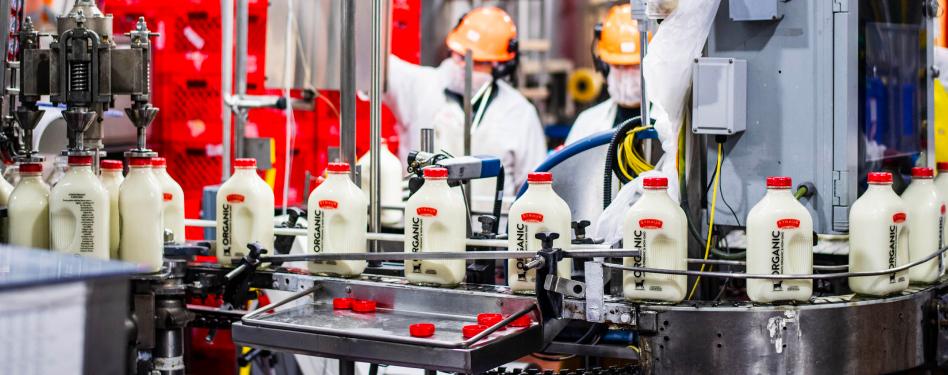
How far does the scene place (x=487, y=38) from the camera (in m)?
7.33

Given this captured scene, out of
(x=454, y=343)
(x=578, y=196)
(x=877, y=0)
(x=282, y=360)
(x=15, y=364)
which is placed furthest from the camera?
(x=282, y=360)

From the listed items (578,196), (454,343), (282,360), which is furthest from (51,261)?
(282,360)

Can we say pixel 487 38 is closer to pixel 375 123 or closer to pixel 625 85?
pixel 625 85

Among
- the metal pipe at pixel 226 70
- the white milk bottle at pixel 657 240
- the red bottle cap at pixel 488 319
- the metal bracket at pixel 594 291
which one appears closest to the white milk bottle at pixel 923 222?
the white milk bottle at pixel 657 240

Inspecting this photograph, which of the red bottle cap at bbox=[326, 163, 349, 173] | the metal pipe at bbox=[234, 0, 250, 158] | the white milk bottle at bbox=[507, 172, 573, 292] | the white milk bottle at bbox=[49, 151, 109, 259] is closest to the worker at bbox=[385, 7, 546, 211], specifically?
the metal pipe at bbox=[234, 0, 250, 158]

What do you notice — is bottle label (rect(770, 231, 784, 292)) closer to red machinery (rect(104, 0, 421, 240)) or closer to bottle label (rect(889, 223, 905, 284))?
bottle label (rect(889, 223, 905, 284))

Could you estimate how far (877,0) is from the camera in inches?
139

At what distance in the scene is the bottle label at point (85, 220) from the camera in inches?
125

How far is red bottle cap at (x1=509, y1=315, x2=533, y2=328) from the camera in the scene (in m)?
3.08

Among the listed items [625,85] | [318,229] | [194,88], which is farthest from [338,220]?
[625,85]

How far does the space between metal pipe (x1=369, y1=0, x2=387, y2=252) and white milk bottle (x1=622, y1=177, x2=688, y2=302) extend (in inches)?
39.3

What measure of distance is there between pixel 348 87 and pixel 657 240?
1.26m

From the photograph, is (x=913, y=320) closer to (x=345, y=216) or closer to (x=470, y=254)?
(x=470, y=254)

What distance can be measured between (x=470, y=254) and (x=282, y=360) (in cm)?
183
